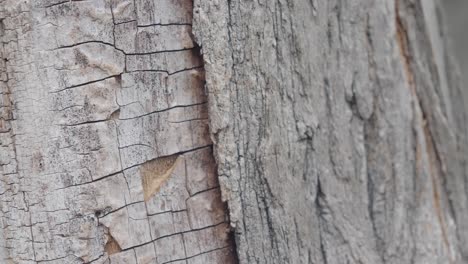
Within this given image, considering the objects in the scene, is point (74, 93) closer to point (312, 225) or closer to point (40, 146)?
point (40, 146)

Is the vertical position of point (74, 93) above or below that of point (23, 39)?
below

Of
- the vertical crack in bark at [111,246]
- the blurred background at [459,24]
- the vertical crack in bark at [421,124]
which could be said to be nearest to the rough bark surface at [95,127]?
the vertical crack in bark at [111,246]

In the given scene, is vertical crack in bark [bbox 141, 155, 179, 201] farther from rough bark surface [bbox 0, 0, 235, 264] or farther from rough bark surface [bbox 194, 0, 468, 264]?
rough bark surface [bbox 194, 0, 468, 264]

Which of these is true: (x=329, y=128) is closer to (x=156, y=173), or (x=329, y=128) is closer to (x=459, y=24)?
(x=156, y=173)

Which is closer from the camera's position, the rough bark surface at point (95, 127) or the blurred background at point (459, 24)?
the rough bark surface at point (95, 127)

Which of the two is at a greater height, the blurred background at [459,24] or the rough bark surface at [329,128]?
the blurred background at [459,24]

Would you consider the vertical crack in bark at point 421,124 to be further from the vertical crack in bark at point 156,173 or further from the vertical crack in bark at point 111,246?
the vertical crack in bark at point 111,246

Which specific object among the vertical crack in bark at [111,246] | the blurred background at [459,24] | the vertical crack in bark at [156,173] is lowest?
the vertical crack in bark at [111,246]

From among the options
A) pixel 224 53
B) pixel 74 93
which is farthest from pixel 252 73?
pixel 74 93
